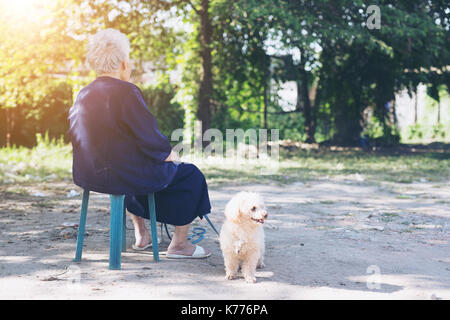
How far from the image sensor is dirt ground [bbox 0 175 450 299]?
3207 millimetres

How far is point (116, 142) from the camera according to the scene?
363 cm

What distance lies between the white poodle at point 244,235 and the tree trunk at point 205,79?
32.7 ft

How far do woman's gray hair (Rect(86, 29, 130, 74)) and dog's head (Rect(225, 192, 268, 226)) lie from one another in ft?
4.22

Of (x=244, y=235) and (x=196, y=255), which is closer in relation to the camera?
(x=244, y=235)

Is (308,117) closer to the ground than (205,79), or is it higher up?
closer to the ground

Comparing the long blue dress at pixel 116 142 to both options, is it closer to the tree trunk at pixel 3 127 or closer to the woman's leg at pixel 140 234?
the woman's leg at pixel 140 234

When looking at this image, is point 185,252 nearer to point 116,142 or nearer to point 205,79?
point 116,142

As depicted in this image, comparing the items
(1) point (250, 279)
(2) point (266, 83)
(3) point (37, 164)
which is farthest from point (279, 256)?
(2) point (266, 83)

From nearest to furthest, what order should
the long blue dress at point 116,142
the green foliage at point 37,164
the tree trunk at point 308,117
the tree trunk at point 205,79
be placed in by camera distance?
the long blue dress at point 116,142 < the green foliage at point 37,164 < the tree trunk at point 205,79 < the tree trunk at point 308,117

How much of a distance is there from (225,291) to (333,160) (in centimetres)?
917

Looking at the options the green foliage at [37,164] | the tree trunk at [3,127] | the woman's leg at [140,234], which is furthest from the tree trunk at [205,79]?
the woman's leg at [140,234]

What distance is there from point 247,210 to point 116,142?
3.42 ft

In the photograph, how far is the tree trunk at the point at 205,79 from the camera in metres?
13.2
